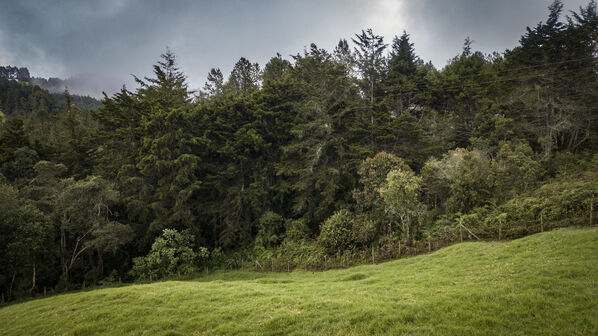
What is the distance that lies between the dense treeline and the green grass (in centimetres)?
716

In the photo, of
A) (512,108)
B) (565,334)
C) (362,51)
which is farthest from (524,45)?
(565,334)

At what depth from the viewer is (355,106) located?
29688 millimetres

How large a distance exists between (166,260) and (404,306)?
2262 cm

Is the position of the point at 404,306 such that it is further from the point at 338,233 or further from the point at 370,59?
the point at 370,59

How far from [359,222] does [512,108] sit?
2146cm

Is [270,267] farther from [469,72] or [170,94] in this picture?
[469,72]

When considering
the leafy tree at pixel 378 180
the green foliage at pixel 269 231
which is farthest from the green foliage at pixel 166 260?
the leafy tree at pixel 378 180

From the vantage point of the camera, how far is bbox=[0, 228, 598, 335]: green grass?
627 centimetres

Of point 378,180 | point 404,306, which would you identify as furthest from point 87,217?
point 404,306

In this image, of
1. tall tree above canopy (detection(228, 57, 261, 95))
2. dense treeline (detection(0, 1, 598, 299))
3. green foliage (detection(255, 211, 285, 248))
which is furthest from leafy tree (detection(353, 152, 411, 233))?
tall tree above canopy (detection(228, 57, 261, 95))

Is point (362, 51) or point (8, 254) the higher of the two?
point (362, 51)

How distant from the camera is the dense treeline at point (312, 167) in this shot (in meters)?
20.4

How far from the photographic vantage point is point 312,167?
27609 millimetres

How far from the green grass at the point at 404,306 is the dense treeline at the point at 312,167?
716 cm
